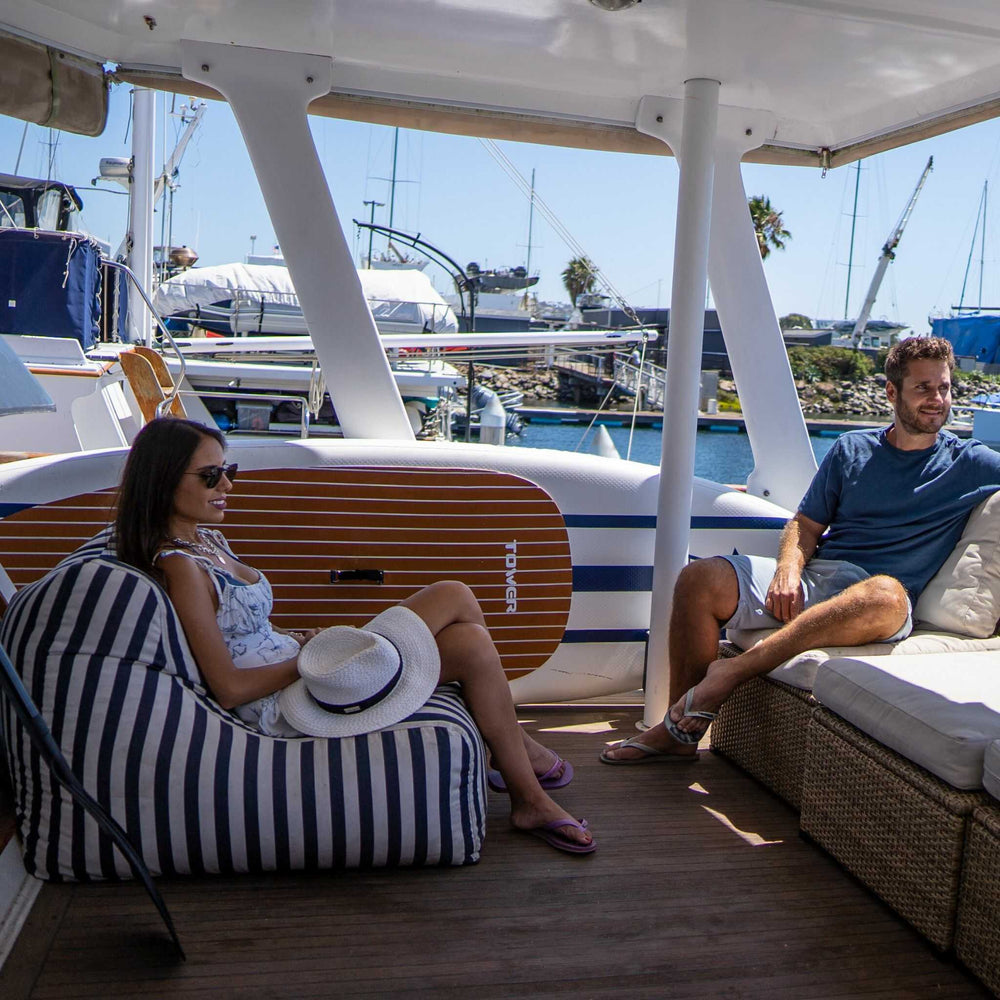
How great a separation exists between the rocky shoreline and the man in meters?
32.1

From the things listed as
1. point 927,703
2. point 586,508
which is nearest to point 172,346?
point 586,508

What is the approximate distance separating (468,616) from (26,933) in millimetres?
1226

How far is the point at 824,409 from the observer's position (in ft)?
126

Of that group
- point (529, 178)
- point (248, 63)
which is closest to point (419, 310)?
point (529, 178)

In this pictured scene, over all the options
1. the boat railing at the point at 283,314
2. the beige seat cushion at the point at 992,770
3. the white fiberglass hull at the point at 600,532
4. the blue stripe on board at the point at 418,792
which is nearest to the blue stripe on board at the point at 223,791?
the blue stripe on board at the point at 418,792

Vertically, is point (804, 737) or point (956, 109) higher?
point (956, 109)

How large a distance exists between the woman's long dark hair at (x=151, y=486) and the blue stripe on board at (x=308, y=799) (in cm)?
53

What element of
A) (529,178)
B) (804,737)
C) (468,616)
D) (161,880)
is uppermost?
(529,178)

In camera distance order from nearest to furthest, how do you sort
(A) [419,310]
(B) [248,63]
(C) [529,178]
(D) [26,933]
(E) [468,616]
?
(D) [26,933]
(E) [468,616]
(B) [248,63]
(C) [529,178]
(A) [419,310]

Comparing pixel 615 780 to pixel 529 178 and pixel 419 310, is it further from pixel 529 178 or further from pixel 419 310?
pixel 419 310

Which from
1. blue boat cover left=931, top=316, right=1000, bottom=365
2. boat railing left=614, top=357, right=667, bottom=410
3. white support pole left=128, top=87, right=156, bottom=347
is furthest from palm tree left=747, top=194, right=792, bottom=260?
white support pole left=128, top=87, right=156, bottom=347

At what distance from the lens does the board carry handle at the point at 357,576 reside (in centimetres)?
344

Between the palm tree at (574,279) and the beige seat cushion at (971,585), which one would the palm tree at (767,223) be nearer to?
the palm tree at (574,279)

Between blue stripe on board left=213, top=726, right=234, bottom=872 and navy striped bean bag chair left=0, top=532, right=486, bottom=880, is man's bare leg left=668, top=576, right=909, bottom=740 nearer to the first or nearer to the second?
navy striped bean bag chair left=0, top=532, right=486, bottom=880
